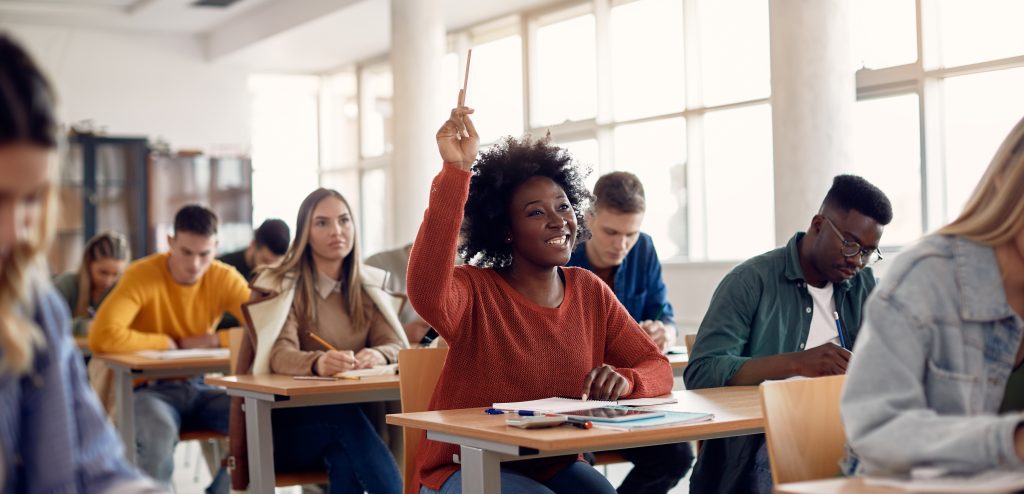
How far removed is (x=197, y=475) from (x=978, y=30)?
4.87 metres

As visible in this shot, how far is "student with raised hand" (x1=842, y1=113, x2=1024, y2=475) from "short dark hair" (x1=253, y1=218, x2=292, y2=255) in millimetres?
4569

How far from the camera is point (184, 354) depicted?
175 inches

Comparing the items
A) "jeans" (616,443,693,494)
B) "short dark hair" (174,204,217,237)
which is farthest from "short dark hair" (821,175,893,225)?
"short dark hair" (174,204,217,237)

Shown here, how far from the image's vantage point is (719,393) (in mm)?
2752

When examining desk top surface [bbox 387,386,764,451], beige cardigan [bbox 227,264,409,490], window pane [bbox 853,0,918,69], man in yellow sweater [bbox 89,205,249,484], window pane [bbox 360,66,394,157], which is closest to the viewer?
desk top surface [bbox 387,386,764,451]

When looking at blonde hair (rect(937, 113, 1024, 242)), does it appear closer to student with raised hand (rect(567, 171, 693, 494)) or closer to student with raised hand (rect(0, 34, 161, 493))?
student with raised hand (rect(0, 34, 161, 493))

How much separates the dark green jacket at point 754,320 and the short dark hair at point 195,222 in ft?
8.74

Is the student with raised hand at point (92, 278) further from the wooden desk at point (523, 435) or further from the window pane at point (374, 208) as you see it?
the window pane at point (374, 208)

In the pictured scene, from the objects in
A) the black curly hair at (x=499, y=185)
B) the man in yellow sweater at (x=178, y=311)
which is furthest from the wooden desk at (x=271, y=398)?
the man in yellow sweater at (x=178, y=311)

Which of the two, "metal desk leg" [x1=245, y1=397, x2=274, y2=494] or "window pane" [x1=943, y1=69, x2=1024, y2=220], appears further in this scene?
"window pane" [x1=943, y1=69, x2=1024, y2=220]

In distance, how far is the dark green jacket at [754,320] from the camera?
2.88 meters

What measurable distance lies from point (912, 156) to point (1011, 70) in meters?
0.79

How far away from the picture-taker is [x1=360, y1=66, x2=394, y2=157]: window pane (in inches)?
443

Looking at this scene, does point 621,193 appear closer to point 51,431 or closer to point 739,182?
point 51,431
